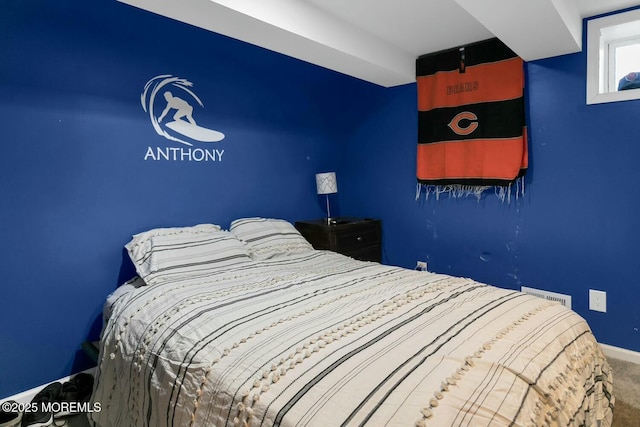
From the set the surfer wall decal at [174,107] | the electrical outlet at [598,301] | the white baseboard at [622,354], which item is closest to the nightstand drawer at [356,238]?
the surfer wall decal at [174,107]

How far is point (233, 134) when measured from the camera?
2.79m

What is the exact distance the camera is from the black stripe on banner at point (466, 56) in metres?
2.63

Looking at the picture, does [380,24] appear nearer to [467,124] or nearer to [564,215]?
[467,124]

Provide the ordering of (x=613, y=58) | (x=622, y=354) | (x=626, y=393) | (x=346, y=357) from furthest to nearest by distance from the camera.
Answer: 1. (x=613, y=58)
2. (x=622, y=354)
3. (x=626, y=393)
4. (x=346, y=357)

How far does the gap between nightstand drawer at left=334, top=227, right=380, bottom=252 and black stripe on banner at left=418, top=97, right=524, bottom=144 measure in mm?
935

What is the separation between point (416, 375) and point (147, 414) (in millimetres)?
1007

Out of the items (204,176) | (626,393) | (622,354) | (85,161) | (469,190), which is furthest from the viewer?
(469,190)

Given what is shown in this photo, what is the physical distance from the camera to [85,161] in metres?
2.08

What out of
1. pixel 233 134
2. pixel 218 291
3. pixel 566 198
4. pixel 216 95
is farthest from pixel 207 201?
pixel 566 198

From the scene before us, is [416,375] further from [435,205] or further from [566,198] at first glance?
[435,205]

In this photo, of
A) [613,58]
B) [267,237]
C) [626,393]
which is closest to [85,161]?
[267,237]

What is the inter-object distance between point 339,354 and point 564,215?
2181 millimetres

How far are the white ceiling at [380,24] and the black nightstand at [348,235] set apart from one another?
1.29 meters

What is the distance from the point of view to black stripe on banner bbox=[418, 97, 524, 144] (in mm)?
2592
